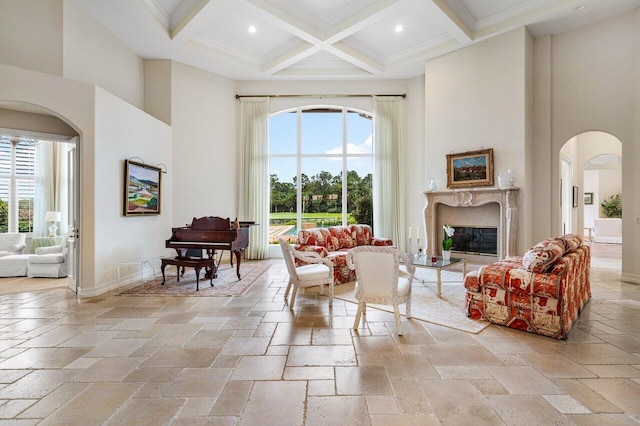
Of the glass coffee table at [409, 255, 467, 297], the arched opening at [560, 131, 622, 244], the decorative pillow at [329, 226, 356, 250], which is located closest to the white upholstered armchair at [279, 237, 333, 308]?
the glass coffee table at [409, 255, 467, 297]

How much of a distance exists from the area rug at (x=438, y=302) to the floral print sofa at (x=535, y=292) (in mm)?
226

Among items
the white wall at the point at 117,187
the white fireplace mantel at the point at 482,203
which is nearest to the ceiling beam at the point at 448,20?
the white fireplace mantel at the point at 482,203

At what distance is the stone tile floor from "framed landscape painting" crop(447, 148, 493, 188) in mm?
3082

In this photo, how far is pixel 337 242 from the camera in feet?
19.6

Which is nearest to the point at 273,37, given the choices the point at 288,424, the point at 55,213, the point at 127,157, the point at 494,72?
the point at 127,157

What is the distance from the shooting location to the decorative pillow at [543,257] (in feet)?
10.0

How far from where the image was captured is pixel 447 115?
6.74m

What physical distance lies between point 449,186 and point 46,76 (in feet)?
23.1

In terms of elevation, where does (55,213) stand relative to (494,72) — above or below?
below

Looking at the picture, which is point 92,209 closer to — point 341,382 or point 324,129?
point 341,382

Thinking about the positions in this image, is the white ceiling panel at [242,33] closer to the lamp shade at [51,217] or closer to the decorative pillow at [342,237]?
the decorative pillow at [342,237]

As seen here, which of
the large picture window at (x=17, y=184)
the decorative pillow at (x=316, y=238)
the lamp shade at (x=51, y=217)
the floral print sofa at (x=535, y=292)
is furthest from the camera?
the large picture window at (x=17, y=184)

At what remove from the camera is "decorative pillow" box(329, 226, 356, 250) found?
604cm

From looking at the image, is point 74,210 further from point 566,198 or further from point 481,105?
point 566,198
